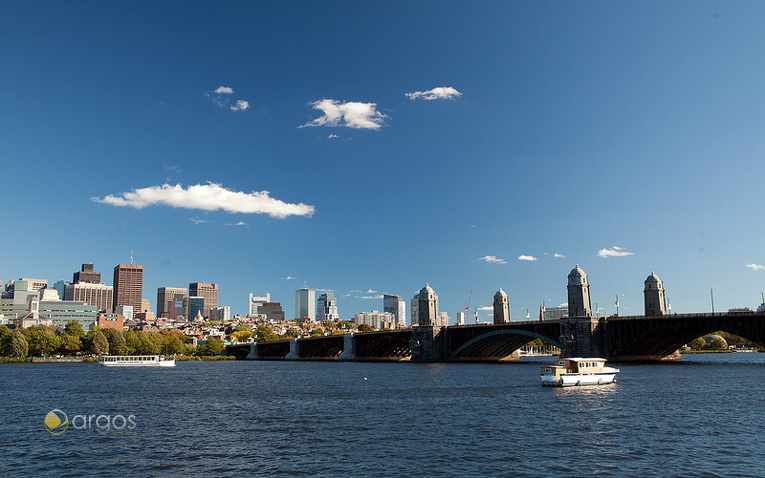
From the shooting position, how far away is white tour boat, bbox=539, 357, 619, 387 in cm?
8477

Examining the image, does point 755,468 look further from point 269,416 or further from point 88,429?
point 88,429

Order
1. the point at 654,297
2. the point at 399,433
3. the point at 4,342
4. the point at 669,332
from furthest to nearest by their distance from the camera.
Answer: the point at 4,342 < the point at 654,297 < the point at 669,332 < the point at 399,433

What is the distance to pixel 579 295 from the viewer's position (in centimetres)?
14000

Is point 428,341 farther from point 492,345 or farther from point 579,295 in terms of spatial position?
point 579,295

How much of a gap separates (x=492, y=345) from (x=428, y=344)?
1898 cm

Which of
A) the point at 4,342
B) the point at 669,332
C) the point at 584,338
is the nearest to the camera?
the point at 669,332

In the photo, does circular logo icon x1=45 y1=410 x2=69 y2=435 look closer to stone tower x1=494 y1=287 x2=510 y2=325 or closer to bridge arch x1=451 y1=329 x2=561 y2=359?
bridge arch x1=451 y1=329 x2=561 y2=359

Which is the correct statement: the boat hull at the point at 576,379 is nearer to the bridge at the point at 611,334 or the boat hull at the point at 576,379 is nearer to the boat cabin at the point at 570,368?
the boat cabin at the point at 570,368

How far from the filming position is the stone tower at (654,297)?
139m

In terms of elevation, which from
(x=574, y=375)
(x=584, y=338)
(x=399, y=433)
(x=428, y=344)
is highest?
(x=584, y=338)

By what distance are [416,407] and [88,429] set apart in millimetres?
31485

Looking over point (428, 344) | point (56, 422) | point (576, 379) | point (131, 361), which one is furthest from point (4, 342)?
point (576, 379)

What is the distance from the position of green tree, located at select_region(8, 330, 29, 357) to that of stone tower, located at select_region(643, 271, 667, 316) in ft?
625

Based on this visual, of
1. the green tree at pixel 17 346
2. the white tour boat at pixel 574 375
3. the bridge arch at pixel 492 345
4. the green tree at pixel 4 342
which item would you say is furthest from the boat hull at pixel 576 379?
the green tree at pixel 4 342
